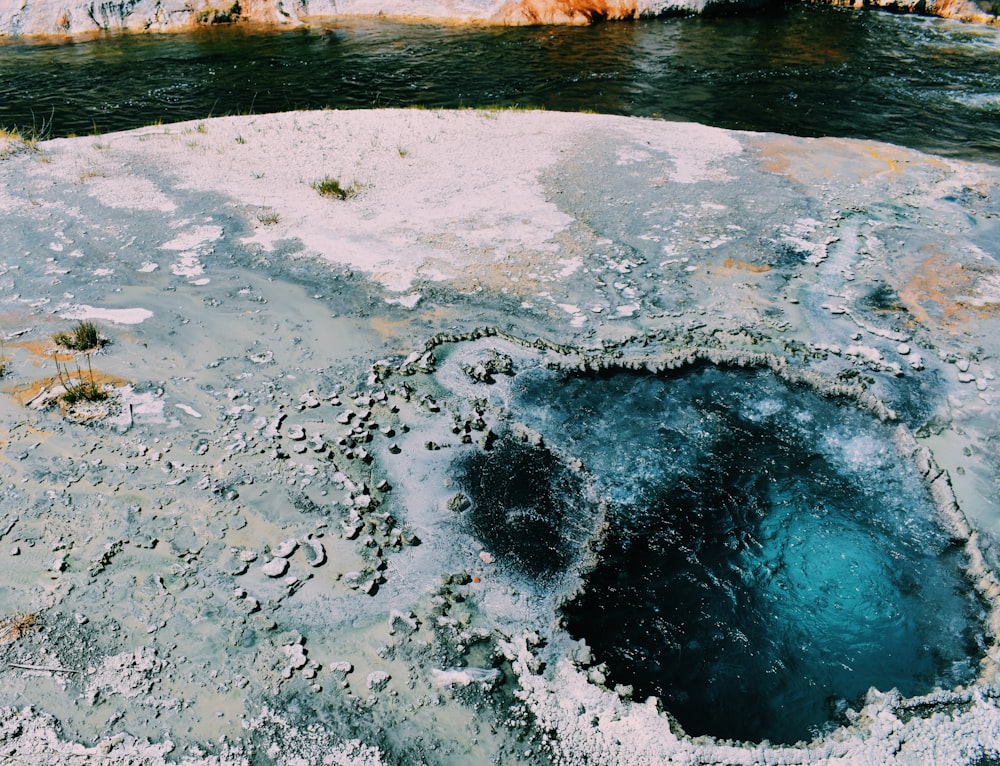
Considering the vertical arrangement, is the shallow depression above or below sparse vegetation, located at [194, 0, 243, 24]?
below

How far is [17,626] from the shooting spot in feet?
13.6

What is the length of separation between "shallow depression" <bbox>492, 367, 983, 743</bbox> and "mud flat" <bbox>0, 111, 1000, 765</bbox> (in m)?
0.06

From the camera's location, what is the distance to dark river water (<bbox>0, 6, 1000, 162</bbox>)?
13422mm

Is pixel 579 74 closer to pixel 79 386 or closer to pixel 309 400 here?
pixel 309 400

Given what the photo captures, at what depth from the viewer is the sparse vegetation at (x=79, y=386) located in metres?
5.69

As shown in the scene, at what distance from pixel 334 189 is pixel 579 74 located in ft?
30.6

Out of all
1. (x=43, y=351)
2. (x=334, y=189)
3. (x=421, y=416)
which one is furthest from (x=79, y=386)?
(x=334, y=189)

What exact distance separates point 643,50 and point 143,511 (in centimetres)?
1647

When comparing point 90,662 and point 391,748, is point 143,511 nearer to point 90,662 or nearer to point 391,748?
point 90,662

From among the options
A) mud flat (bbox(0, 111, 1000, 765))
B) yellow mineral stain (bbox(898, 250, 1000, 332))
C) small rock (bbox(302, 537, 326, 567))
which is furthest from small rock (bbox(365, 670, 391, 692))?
yellow mineral stain (bbox(898, 250, 1000, 332))

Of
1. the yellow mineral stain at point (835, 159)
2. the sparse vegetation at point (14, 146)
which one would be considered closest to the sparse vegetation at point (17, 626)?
the sparse vegetation at point (14, 146)

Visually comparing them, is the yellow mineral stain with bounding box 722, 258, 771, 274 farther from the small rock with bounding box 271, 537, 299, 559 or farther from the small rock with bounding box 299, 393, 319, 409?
the small rock with bounding box 271, 537, 299, 559

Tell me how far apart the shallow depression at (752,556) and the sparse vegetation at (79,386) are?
3.35 meters

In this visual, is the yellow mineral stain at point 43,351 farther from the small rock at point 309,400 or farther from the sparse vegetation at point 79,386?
the small rock at point 309,400
